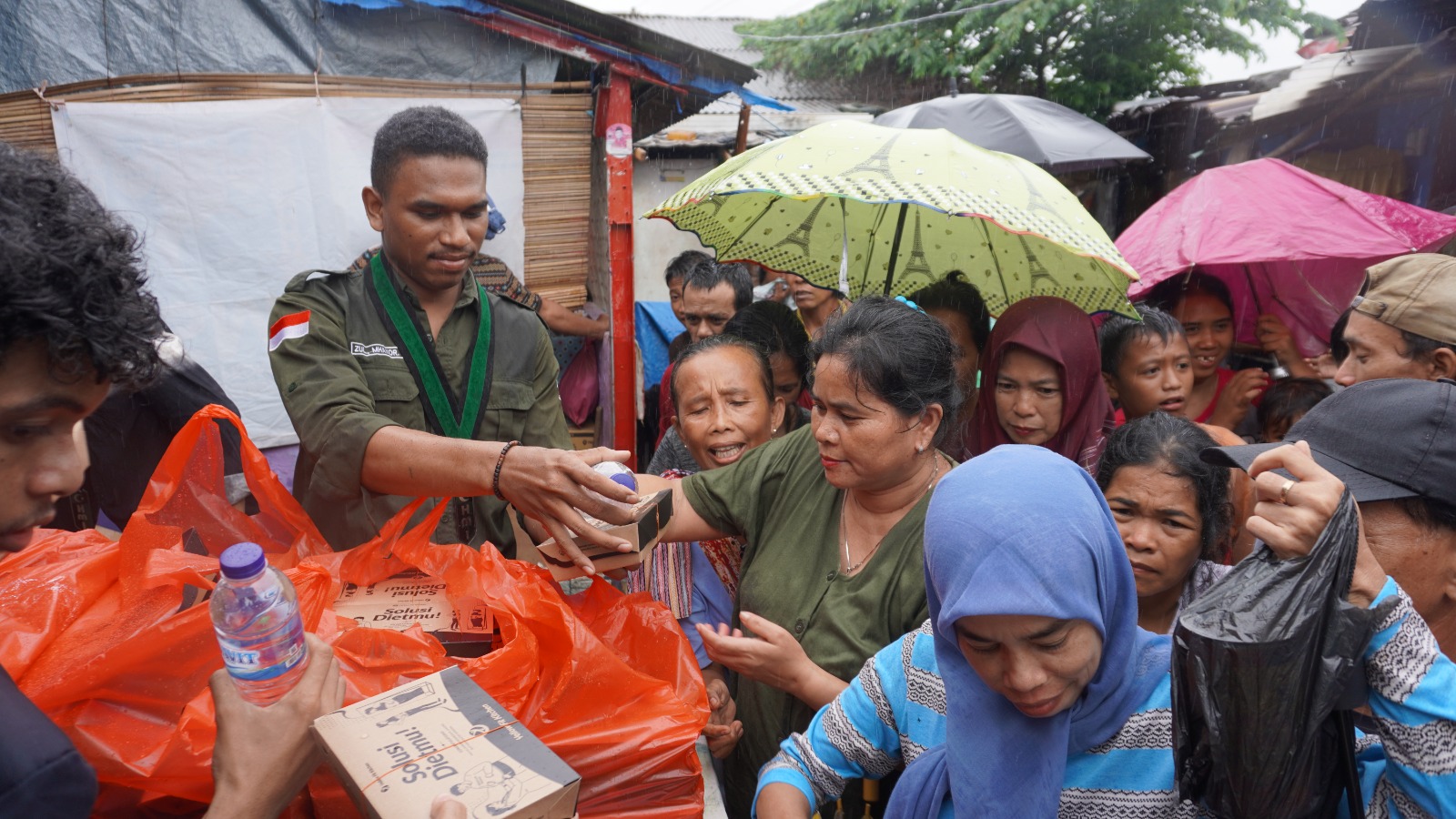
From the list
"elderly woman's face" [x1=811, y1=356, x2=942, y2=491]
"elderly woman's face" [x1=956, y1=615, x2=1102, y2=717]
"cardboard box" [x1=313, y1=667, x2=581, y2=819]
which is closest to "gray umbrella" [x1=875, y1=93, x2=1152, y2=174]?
"elderly woman's face" [x1=811, y1=356, x2=942, y2=491]

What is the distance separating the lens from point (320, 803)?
1.45m

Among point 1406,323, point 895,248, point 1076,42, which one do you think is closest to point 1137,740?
point 1406,323

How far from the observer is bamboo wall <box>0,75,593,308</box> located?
13.8 feet

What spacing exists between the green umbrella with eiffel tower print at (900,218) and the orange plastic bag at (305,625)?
1.38 metres

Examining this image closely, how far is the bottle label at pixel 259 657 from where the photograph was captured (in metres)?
1.26

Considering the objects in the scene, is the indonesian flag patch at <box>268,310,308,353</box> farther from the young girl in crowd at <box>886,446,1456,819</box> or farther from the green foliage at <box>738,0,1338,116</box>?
the green foliage at <box>738,0,1338,116</box>

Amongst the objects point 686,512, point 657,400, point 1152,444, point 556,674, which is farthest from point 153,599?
point 657,400

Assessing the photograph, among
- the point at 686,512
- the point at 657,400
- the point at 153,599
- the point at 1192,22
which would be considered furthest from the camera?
the point at 1192,22

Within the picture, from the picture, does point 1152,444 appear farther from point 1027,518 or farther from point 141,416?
point 141,416

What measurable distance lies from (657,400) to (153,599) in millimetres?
3995

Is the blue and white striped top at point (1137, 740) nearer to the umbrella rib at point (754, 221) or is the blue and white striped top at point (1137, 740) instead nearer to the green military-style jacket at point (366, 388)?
the green military-style jacket at point (366, 388)

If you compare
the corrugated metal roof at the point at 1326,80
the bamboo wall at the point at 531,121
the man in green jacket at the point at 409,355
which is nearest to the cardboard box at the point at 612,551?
the man in green jacket at the point at 409,355

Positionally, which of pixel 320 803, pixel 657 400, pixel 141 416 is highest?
pixel 141 416

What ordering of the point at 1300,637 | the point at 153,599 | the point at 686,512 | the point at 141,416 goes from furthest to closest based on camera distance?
1. the point at 141,416
2. the point at 686,512
3. the point at 153,599
4. the point at 1300,637
